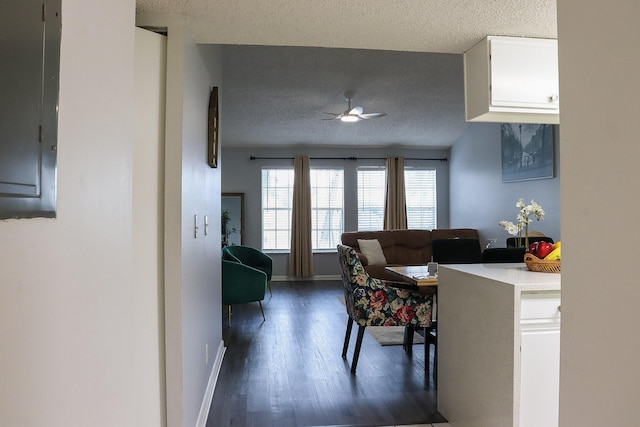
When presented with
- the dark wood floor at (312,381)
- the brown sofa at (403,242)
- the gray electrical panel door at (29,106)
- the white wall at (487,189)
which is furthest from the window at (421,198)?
the gray electrical panel door at (29,106)

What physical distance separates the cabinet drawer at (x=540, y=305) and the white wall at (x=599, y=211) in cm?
89

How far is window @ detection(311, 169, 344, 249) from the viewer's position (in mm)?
8492

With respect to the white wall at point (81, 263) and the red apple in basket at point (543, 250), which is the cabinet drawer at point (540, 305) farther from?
the white wall at point (81, 263)

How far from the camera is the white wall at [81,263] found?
0.69 meters

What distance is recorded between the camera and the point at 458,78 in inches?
235

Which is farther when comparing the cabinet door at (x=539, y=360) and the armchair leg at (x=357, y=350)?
the armchair leg at (x=357, y=350)

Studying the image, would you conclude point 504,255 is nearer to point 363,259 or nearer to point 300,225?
point 363,259

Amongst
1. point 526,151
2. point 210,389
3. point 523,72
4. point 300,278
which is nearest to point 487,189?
point 526,151

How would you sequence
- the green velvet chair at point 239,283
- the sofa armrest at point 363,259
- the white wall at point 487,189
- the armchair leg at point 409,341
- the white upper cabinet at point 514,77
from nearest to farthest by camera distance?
the white upper cabinet at point 514,77 → the armchair leg at point 409,341 → the green velvet chair at point 239,283 → the white wall at point 487,189 → the sofa armrest at point 363,259

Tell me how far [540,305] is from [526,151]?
15.7 feet

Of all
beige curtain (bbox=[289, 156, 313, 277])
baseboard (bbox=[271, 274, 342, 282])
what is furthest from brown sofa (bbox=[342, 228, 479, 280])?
baseboard (bbox=[271, 274, 342, 282])

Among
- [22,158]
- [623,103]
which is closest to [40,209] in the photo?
[22,158]

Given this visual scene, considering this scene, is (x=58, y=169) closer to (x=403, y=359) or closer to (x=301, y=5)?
(x=301, y=5)

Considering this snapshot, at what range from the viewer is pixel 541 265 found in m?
2.27
